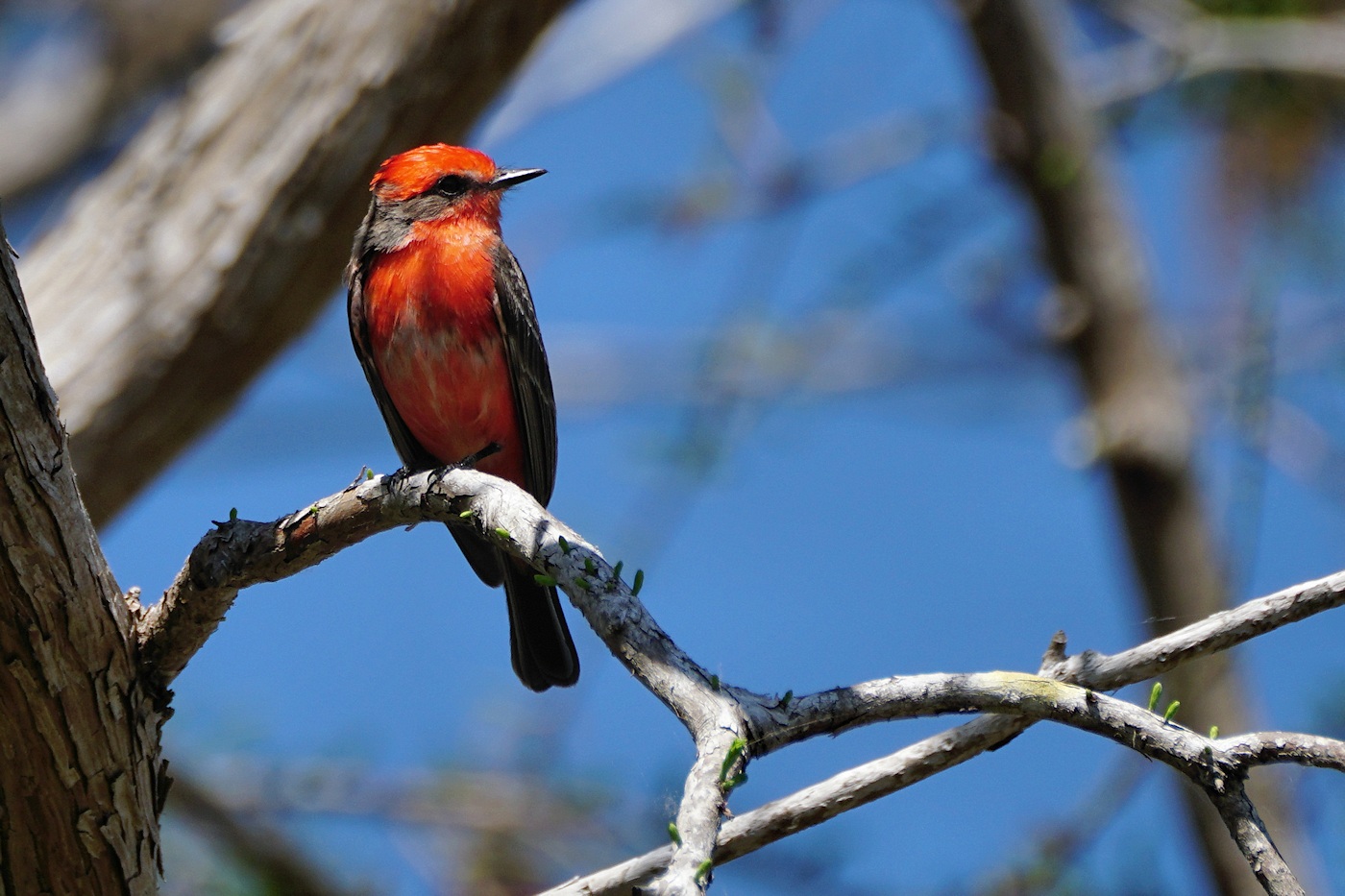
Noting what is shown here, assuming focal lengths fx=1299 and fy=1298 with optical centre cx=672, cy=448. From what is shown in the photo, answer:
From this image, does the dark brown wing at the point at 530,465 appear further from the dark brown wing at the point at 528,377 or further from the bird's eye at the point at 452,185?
the bird's eye at the point at 452,185

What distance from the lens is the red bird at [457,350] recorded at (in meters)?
4.73

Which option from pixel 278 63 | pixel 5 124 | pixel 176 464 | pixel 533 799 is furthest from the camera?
pixel 5 124

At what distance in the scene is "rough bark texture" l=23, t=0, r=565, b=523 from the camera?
4867mm

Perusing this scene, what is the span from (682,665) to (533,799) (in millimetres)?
4681

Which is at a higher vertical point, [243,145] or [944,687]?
[243,145]

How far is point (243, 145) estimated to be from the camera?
4996mm

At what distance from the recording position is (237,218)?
488 cm

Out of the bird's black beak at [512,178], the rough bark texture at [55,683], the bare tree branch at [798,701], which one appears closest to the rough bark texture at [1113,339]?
the bird's black beak at [512,178]

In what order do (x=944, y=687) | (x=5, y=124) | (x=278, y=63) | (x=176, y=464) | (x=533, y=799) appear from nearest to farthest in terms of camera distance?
(x=944, y=687) < (x=278, y=63) < (x=176, y=464) < (x=533, y=799) < (x=5, y=124)

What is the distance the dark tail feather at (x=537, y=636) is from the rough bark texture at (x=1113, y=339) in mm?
3387

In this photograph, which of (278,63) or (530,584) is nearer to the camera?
(530,584)

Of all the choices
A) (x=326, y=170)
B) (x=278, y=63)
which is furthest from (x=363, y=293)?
(x=278, y=63)

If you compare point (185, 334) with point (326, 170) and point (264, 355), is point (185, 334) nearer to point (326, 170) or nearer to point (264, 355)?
point (264, 355)

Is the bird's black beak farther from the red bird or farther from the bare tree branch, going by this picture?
the bare tree branch
